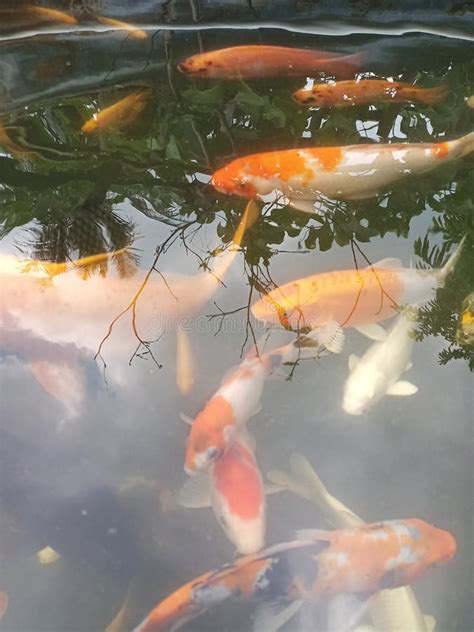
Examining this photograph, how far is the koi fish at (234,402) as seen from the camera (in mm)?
1997

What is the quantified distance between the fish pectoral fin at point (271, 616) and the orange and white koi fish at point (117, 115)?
2.59 m

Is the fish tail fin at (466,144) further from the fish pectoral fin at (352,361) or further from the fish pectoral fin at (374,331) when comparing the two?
the fish pectoral fin at (352,361)

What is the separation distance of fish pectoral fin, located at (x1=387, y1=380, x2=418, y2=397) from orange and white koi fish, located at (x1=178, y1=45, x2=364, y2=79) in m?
2.22

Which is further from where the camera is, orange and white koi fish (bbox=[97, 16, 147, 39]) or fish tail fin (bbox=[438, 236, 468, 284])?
orange and white koi fish (bbox=[97, 16, 147, 39])

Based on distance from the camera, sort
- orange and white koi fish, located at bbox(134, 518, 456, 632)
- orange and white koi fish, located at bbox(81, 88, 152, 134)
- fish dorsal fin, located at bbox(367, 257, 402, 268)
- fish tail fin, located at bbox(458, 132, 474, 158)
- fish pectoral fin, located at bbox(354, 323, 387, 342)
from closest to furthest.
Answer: orange and white koi fish, located at bbox(134, 518, 456, 632) → fish pectoral fin, located at bbox(354, 323, 387, 342) → fish dorsal fin, located at bbox(367, 257, 402, 268) → fish tail fin, located at bbox(458, 132, 474, 158) → orange and white koi fish, located at bbox(81, 88, 152, 134)

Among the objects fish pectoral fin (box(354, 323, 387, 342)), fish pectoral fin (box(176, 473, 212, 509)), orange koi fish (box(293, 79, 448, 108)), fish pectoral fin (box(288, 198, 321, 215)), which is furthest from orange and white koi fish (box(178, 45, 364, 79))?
fish pectoral fin (box(176, 473, 212, 509))

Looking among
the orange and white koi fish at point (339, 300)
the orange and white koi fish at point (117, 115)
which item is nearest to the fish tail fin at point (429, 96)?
the orange and white koi fish at point (339, 300)

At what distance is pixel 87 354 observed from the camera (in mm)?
2326

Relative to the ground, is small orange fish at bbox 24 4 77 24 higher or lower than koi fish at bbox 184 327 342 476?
higher

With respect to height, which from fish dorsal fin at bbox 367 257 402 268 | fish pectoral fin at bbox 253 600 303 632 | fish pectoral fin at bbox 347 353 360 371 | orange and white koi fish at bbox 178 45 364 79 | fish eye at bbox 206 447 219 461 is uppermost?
orange and white koi fish at bbox 178 45 364 79

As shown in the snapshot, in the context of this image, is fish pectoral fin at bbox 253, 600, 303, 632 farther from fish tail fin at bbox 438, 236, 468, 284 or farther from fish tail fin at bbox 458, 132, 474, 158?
fish tail fin at bbox 458, 132, 474, 158

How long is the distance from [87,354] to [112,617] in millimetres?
984

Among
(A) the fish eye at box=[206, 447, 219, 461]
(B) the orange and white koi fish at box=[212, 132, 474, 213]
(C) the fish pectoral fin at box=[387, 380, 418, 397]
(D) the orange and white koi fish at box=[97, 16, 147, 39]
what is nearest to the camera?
(A) the fish eye at box=[206, 447, 219, 461]

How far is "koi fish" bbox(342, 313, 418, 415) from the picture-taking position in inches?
86.5
